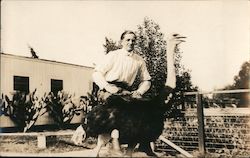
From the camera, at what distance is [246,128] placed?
3.81 m

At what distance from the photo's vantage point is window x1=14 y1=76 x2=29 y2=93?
3.81m

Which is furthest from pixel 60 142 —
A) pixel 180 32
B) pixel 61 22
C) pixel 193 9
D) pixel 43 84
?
pixel 193 9

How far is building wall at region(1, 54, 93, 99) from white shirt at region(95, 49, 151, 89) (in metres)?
0.16

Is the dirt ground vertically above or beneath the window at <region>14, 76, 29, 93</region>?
beneath

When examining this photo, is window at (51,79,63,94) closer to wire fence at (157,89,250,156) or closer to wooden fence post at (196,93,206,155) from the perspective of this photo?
wire fence at (157,89,250,156)

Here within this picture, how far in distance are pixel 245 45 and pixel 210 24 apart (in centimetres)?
40

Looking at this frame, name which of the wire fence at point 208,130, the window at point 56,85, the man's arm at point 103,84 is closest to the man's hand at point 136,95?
the man's arm at point 103,84

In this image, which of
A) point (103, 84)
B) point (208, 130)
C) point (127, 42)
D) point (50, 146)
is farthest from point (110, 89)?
point (208, 130)

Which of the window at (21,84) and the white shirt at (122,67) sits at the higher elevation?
the white shirt at (122,67)

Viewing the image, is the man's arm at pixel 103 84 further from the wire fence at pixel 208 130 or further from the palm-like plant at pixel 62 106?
the wire fence at pixel 208 130

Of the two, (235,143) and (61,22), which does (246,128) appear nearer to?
(235,143)

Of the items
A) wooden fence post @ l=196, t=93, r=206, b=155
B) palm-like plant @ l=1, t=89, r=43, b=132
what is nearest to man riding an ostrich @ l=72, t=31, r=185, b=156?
wooden fence post @ l=196, t=93, r=206, b=155

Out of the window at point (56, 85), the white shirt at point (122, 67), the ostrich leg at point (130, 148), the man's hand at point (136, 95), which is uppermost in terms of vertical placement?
the white shirt at point (122, 67)

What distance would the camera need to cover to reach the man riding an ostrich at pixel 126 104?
372 centimetres
